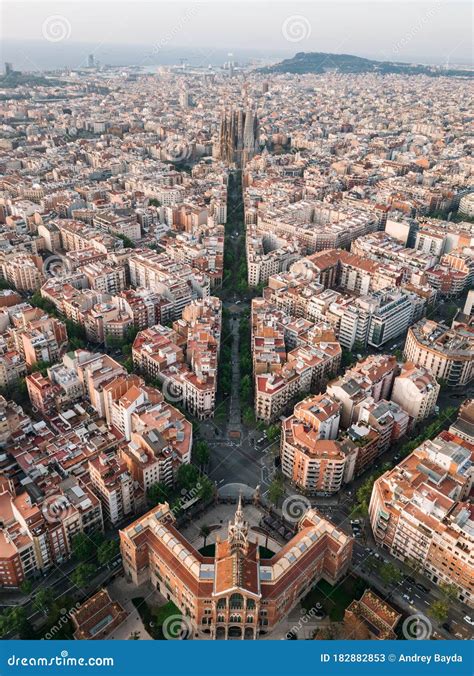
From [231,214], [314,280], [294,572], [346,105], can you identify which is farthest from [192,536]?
[346,105]

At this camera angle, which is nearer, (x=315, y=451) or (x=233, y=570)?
(x=233, y=570)
